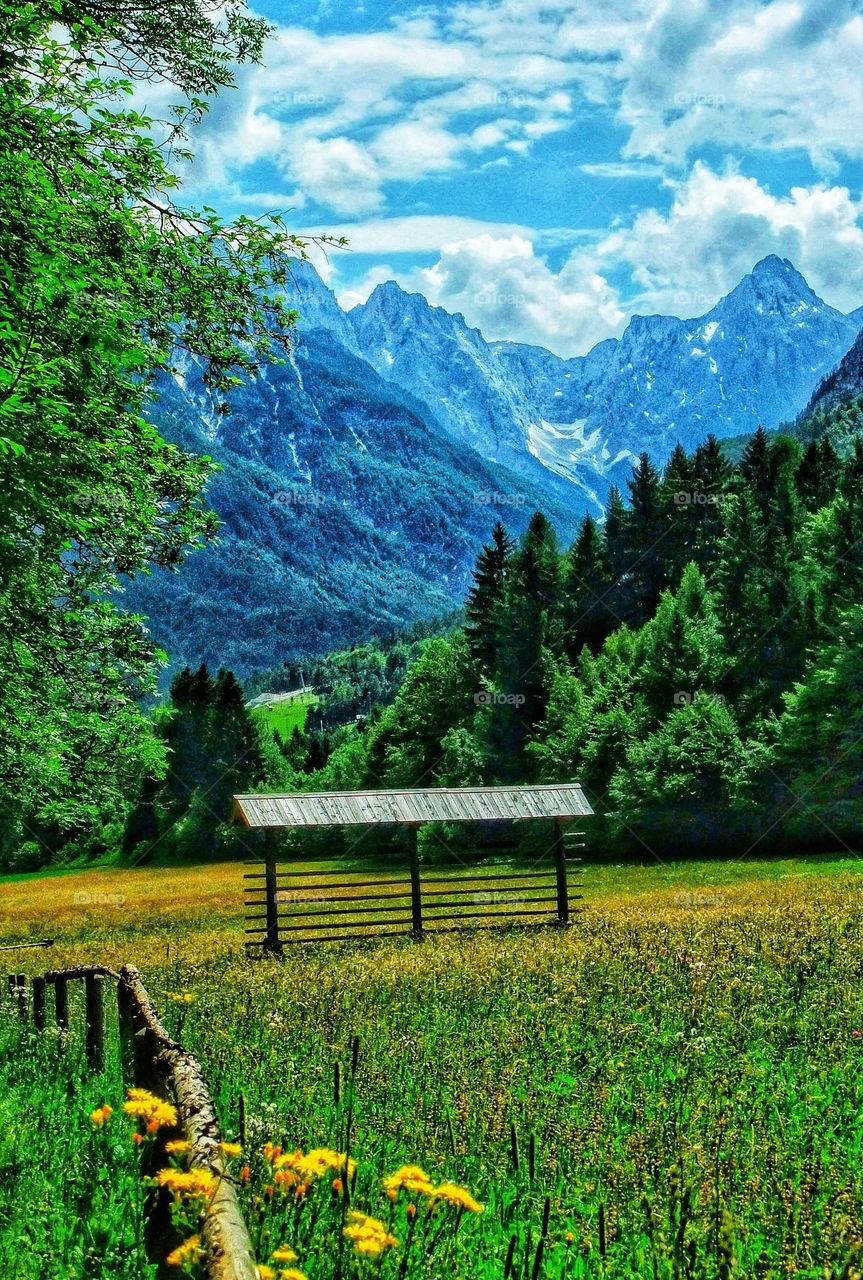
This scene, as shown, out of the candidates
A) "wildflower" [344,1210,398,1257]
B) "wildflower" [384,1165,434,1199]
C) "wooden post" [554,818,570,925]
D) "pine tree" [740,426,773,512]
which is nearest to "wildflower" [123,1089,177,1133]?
"wildflower" [384,1165,434,1199]

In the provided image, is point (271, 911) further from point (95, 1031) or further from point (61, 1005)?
point (95, 1031)

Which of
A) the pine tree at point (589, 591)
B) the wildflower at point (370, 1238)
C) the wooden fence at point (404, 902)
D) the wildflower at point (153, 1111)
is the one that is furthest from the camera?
the pine tree at point (589, 591)

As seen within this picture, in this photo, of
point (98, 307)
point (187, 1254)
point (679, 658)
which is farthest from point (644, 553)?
point (187, 1254)

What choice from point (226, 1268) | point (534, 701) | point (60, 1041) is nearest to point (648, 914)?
point (60, 1041)

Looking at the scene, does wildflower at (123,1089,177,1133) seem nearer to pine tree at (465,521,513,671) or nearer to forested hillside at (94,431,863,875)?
forested hillside at (94,431,863,875)

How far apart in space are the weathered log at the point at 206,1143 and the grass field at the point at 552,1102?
38 cm

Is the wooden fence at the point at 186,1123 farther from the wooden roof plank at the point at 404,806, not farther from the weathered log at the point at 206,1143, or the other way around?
the wooden roof plank at the point at 404,806

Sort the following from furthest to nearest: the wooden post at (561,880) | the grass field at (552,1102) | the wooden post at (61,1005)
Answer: the wooden post at (561,880), the wooden post at (61,1005), the grass field at (552,1102)

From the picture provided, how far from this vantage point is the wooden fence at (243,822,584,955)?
23312mm

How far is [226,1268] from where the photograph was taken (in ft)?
10.1

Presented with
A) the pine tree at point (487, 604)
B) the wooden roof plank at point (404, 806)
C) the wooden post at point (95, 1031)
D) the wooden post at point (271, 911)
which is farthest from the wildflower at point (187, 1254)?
the pine tree at point (487, 604)

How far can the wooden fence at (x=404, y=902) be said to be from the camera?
23.3 metres

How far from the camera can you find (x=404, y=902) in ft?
136

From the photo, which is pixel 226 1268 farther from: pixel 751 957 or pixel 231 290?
pixel 231 290
